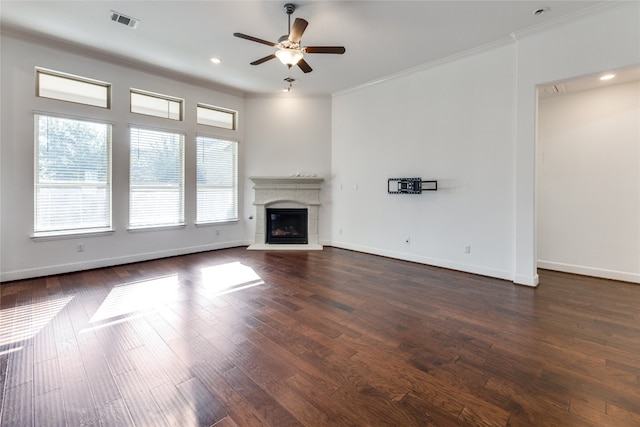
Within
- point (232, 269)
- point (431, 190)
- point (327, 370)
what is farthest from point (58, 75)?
point (431, 190)

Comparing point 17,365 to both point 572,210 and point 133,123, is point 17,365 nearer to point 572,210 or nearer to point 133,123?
point 133,123

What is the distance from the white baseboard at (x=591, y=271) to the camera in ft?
13.3

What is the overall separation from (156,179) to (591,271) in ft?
24.3

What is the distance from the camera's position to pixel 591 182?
14.3 feet

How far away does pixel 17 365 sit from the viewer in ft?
6.77

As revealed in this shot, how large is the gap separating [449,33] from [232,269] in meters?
4.71

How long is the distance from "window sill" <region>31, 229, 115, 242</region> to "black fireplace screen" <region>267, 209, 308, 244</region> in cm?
299

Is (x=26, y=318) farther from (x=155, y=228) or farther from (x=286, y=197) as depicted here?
(x=286, y=197)

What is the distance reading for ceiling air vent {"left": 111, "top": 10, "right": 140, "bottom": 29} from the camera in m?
3.48

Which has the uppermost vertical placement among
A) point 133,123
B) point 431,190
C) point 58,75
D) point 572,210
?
point 58,75

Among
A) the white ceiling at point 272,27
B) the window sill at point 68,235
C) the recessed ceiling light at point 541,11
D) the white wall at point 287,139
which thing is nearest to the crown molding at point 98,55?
the white ceiling at point 272,27

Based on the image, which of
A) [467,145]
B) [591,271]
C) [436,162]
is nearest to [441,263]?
[436,162]

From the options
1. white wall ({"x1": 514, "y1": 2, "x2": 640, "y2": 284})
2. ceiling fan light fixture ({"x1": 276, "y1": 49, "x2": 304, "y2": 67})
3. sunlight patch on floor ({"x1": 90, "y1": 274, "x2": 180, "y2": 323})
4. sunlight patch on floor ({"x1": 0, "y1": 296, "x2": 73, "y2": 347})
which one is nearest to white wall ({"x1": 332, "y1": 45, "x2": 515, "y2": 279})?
white wall ({"x1": 514, "y1": 2, "x2": 640, "y2": 284})

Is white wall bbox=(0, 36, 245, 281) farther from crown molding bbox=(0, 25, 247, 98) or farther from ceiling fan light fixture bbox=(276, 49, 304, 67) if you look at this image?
ceiling fan light fixture bbox=(276, 49, 304, 67)
